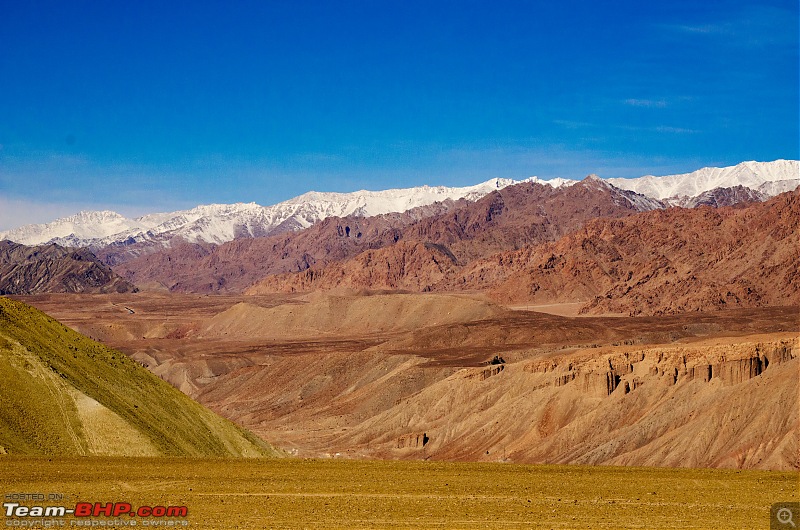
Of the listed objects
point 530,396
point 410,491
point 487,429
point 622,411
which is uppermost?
point 410,491

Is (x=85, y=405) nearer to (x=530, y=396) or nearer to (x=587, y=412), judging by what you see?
(x=587, y=412)

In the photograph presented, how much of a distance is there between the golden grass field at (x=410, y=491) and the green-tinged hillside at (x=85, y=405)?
12.3 ft

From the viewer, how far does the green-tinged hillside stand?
33125 millimetres

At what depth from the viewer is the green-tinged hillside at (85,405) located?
33.1 meters

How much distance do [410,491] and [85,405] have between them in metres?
15.3

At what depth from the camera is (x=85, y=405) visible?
3528 centimetres

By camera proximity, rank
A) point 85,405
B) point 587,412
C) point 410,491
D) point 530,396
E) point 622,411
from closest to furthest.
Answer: point 410,491 → point 85,405 → point 622,411 → point 587,412 → point 530,396

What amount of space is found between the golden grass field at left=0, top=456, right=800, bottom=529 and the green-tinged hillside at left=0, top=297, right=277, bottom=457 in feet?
12.3

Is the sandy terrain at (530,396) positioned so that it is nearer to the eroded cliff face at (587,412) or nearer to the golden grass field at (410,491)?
the eroded cliff face at (587,412)

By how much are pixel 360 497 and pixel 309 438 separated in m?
69.9

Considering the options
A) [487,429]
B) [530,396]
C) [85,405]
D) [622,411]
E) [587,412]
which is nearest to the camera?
[85,405]

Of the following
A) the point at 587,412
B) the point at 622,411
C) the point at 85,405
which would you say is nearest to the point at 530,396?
the point at 587,412

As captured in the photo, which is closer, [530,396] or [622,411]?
[622,411]

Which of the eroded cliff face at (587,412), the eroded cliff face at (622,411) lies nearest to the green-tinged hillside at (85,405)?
the eroded cliff face at (622,411)
